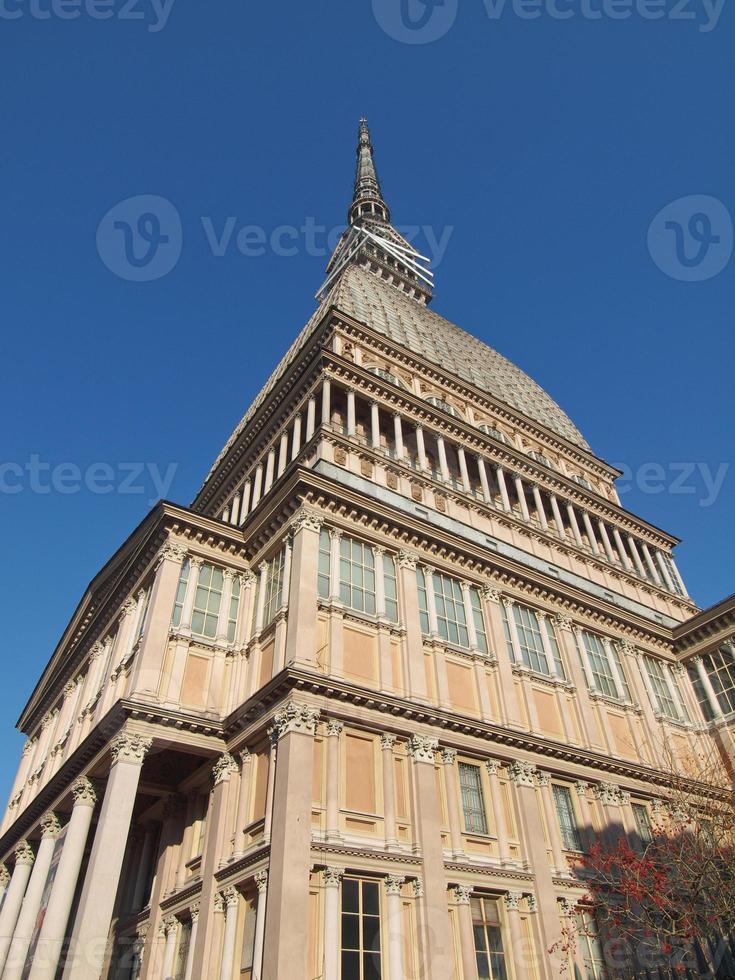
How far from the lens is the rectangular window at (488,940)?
21766 mm

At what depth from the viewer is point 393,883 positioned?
21062mm

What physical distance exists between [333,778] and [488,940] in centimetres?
741

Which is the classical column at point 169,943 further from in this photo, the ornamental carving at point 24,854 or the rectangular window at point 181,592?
the ornamental carving at point 24,854

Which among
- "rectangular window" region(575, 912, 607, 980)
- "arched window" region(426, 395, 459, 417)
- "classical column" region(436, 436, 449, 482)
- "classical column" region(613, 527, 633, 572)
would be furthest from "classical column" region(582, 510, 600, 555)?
"rectangular window" region(575, 912, 607, 980)

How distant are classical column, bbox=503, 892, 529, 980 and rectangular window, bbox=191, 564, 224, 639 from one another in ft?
47.1

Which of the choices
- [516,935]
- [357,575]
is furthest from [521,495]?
[516,935]

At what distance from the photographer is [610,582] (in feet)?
135

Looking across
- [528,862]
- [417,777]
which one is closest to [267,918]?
[417,777]

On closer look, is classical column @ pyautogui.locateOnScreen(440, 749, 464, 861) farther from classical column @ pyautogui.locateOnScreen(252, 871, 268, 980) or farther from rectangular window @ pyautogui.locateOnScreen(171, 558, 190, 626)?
rectangular window @ pyautogui.locateOnScreen(171, 558, 190, 626)

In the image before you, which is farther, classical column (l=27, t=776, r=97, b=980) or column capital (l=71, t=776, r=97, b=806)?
column capital (l=71, t=776, r=97, b=806)

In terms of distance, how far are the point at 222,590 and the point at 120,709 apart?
270 inches

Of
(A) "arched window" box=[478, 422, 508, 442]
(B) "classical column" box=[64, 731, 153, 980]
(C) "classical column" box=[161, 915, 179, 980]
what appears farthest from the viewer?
(A) "arched window" box=[478, 422, 508, 442]

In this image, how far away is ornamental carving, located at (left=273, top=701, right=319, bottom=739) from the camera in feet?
72.1

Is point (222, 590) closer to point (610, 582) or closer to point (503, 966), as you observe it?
point (503, 966)
